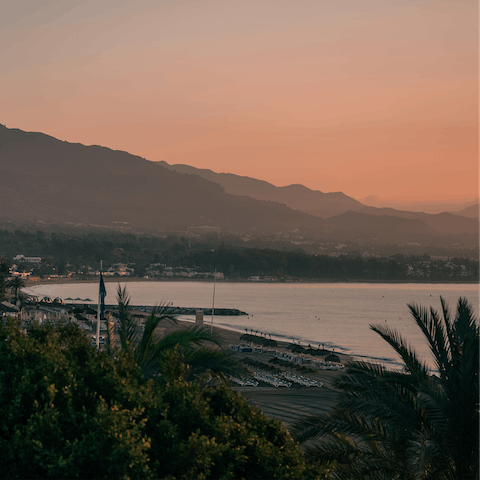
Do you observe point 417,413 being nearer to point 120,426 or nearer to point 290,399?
point 120,426

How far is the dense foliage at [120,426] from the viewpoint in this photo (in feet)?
15.7

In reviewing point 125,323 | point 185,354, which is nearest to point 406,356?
point 185,354

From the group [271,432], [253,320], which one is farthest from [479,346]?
[253,320]

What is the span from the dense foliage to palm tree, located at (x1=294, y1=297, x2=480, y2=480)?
1.98 metres

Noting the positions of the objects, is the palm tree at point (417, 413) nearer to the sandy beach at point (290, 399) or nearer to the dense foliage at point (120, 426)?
the dense foliage at point (120, 426)

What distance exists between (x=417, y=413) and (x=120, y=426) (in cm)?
397

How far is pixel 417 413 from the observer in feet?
24.2

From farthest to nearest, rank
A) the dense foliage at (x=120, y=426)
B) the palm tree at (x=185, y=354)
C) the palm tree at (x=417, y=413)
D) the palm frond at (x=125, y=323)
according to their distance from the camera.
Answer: the palm frond at (x=125, y=323) < the palm tree at (x=185, y=354) < the palm tree at (x=417, y=413) < the dense foliage at (x=120, y=426)

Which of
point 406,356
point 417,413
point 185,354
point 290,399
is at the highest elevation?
point 406,356

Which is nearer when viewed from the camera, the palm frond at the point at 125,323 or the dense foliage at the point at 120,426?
the dense foliage at the point at 120,426

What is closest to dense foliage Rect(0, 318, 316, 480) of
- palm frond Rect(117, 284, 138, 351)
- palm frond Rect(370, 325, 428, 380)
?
palm frond Rect(370, 325, 428, 380)

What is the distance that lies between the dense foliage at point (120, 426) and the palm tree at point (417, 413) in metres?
1.98

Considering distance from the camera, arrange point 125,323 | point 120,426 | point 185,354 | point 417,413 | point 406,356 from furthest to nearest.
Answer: point 125,323 < point 185,354 < point 406,356 < point 417,413 < point 120,426

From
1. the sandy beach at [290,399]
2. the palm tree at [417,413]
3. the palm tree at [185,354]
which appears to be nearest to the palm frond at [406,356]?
the palm tree at [417,413]
